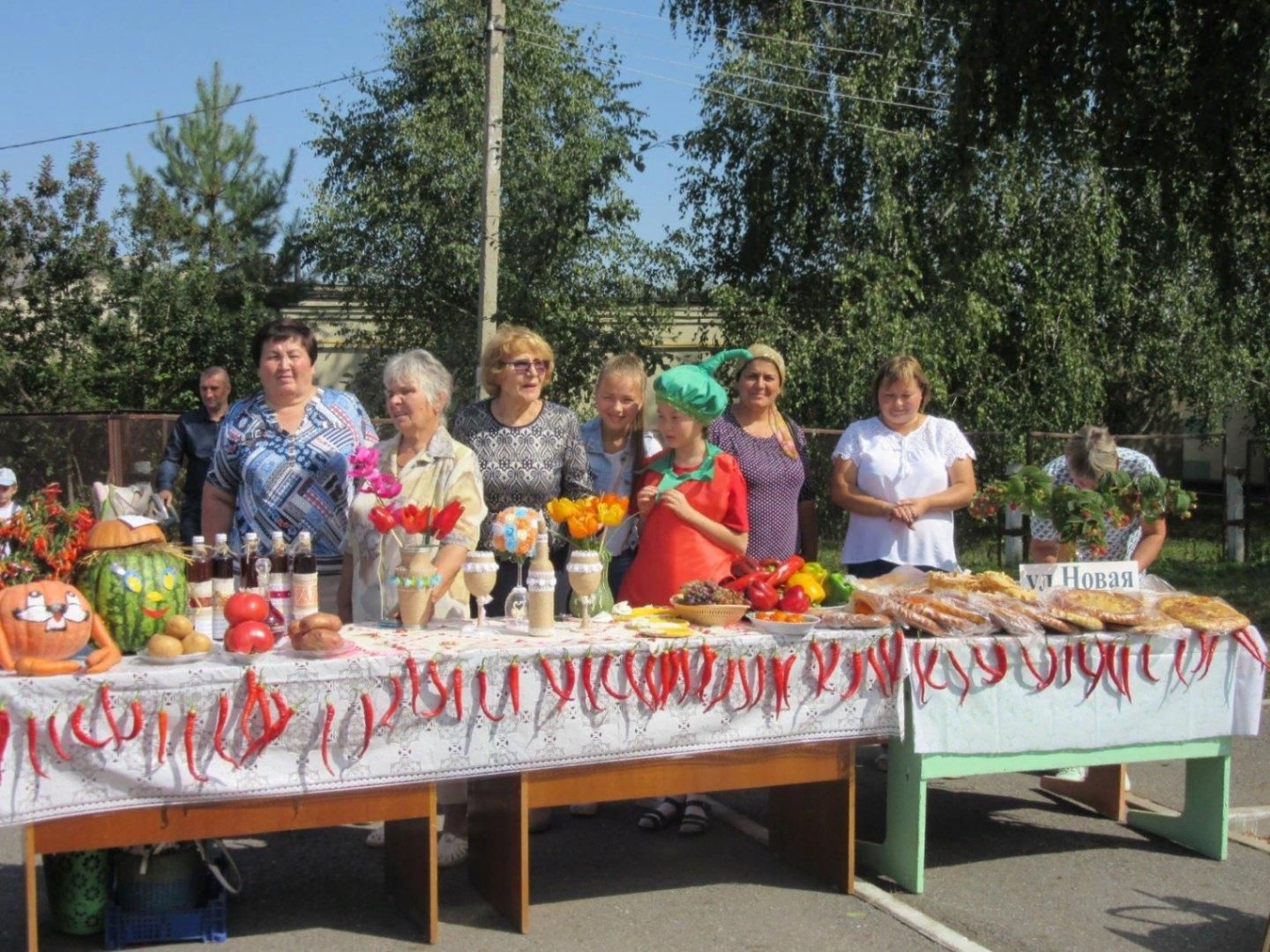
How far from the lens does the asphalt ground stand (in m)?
3.70

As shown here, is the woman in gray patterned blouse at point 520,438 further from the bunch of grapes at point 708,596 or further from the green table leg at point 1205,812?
the green table leg at point 1205,812

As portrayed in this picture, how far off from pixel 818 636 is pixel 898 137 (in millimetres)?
12418

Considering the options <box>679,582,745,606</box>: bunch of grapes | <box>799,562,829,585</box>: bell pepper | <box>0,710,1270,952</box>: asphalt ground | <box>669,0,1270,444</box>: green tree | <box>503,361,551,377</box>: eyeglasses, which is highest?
<box>669,0,1270,444</box>: green tree

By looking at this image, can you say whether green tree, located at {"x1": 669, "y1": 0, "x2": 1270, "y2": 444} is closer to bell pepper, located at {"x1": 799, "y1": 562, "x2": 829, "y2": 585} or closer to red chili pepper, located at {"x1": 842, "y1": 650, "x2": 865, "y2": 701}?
bell pepper, located at {"x1": 799, "y1": 562, "x2": 829, "y2": 585}

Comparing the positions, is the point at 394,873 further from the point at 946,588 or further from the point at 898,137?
the point at 898,137

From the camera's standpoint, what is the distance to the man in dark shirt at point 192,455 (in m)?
6.70

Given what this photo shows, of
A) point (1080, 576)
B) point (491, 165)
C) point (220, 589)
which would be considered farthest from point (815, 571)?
point (491, 165)

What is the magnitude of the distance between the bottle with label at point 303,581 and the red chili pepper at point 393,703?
368mm

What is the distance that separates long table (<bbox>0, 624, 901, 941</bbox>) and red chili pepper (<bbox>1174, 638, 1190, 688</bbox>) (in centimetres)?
101

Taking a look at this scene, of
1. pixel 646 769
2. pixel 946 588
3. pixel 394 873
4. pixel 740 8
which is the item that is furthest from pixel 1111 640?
pixel 740 8

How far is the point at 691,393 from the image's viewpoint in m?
4.36

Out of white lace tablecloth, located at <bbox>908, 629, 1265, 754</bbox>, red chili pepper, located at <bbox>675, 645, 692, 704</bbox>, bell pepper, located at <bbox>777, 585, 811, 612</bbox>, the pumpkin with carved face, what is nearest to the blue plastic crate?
the pumpkin with carved face

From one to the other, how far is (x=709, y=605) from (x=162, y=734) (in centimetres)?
163

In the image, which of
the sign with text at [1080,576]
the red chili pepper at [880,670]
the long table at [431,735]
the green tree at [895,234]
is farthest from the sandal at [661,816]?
the green tree at [895,234]
